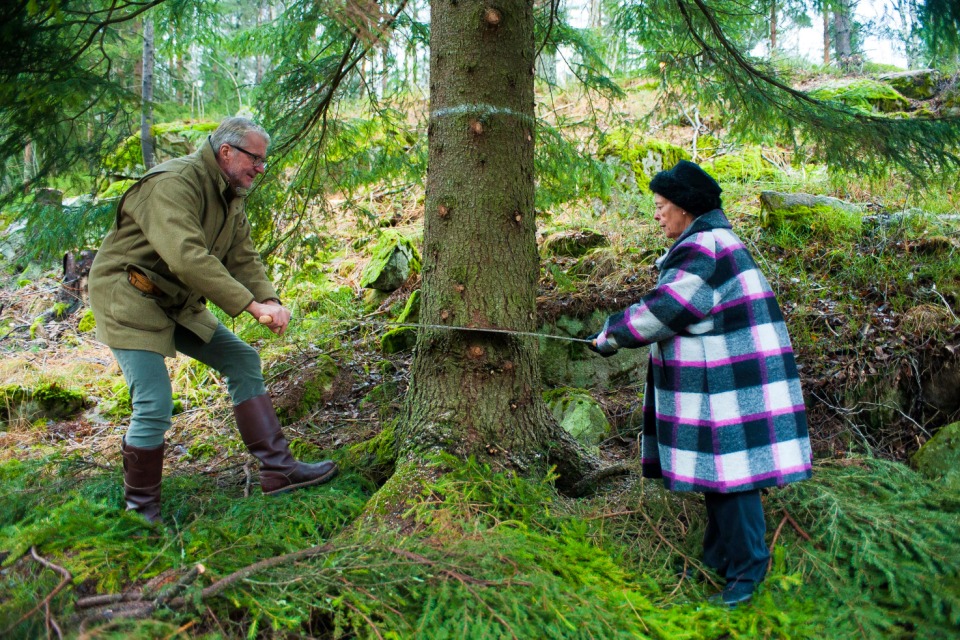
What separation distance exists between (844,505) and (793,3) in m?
3.45

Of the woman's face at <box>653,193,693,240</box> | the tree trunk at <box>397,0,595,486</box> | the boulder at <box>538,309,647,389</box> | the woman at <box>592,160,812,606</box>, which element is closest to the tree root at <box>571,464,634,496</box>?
the tree trunk at <box>397,0,595,486</box>

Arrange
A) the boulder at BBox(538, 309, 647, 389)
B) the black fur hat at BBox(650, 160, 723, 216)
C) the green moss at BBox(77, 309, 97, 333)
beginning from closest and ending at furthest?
the black fur hat at BBox(650, 160, 723, 216) < the boulder at BBox(538, 309, 647, 389) < the green moss at BBox(77, 309, 97, 333)

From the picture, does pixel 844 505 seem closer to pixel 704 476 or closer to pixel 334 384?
pixel 704 476

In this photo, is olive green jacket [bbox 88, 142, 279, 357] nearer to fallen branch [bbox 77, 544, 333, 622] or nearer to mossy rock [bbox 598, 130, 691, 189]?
fallen branch [bbox 77, 544, 333, 622]

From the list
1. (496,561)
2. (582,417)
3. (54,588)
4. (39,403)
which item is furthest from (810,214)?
(39,403)

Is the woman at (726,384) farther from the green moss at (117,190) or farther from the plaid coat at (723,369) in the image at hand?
the green moss at (117,190)

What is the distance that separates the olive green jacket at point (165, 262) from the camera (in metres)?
2.89

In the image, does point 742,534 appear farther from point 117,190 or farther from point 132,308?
point 117,190

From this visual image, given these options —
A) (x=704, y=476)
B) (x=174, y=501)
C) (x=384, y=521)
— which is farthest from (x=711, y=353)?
(x=174, y=501)

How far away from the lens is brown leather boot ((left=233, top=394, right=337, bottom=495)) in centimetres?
337

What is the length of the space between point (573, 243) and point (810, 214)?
229 cm

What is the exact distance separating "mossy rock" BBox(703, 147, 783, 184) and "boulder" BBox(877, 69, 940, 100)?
3.48 metres

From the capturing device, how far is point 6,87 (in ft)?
10.5

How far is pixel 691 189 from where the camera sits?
109 inches
